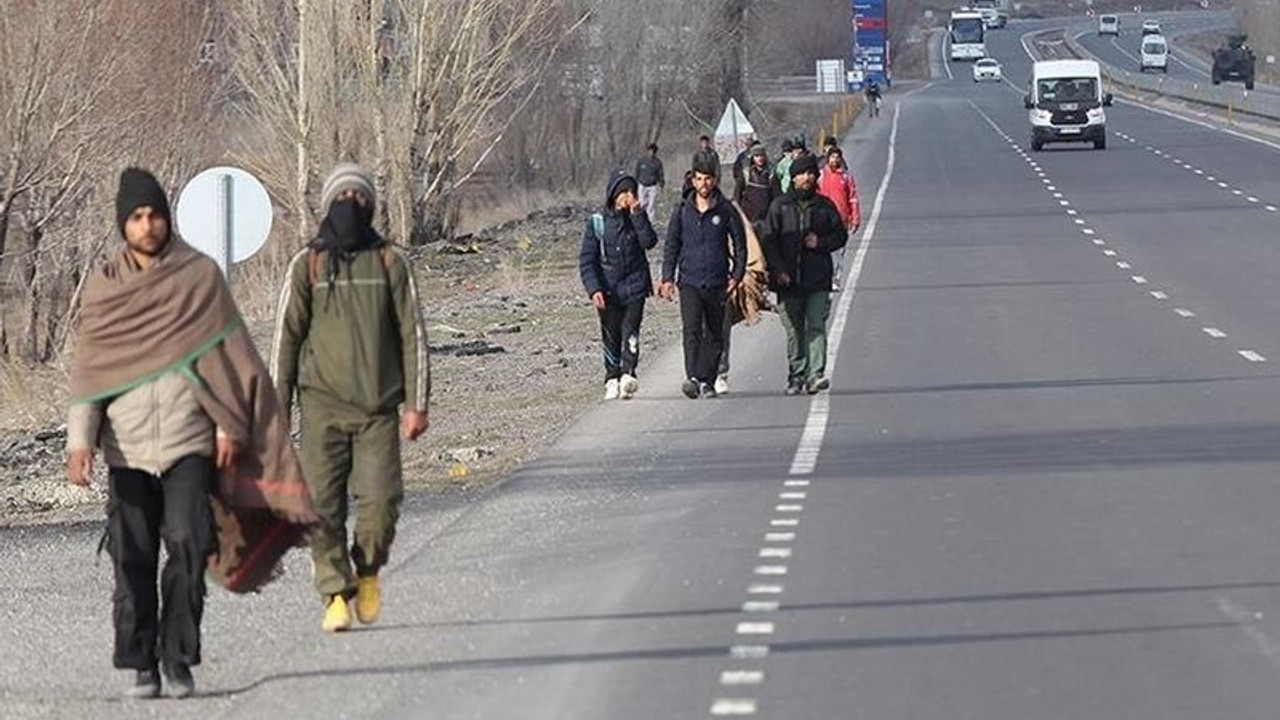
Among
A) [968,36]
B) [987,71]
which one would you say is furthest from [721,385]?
[968,36]

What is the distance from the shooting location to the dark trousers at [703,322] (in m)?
19.3

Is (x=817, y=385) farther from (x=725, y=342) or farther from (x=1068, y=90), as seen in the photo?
(x=1068, y=90)

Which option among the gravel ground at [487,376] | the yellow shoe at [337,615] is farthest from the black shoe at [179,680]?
the gravel ground at [487,376]

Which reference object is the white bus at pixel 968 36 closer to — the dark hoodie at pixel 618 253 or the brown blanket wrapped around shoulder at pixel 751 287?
the brown blanket wrapped around shoulder at pixel 751 287

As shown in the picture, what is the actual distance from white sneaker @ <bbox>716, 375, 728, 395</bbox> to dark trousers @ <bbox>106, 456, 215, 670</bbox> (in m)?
10.8

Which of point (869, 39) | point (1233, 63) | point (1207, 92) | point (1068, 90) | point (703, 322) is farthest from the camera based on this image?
point (1233, 63)

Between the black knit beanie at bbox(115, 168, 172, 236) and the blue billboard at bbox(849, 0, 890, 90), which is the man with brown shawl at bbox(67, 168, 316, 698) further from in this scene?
the blue billboard at bbox(849, 0, 890, 90)

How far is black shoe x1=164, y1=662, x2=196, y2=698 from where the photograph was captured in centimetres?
909

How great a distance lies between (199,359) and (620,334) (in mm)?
10564

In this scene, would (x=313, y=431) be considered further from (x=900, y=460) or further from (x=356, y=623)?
(x=900, y=460)

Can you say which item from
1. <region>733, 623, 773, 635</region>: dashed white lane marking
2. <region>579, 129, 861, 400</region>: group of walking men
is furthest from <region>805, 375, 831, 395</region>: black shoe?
<region>733, 623, 773, 635</region>: dashed white lane marking

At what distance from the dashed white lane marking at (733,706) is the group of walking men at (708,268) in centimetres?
1042

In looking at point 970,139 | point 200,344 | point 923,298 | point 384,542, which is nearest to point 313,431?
point 384,542

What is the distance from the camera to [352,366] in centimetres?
990
